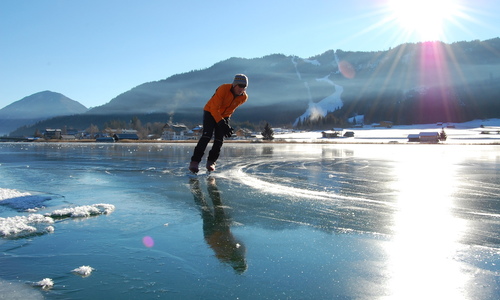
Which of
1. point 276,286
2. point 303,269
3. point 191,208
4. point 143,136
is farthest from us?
point 143,136

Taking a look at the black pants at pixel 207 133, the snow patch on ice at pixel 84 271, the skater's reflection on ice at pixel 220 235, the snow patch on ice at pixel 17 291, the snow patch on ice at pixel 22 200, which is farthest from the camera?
the black pants at pixel 207 133

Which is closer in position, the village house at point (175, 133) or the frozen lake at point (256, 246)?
the frozen lake at point (256, 246)

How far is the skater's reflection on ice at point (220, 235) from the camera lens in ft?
9.17

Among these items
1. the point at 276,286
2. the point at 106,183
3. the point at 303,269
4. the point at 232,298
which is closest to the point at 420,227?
the point at 303,269

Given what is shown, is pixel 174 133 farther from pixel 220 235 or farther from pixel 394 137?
pixel 220 235

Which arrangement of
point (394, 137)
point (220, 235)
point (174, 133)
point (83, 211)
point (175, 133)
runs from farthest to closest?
point (175, 133), point (174, 133), point (394, 137), point (83, 211), point (220, 235)

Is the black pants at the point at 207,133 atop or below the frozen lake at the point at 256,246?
atop

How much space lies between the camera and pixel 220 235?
3422mm

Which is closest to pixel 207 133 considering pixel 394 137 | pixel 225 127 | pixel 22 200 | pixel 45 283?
pixel 225 127

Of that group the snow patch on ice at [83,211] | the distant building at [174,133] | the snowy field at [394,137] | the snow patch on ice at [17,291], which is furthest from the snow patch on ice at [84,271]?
the distant building at [174,133]

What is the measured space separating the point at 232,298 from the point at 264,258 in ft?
2.22

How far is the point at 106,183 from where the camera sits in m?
6.94

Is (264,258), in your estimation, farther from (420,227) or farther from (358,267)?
(420,227)

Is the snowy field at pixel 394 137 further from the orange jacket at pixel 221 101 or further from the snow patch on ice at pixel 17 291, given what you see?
the snow patch on ice at pixel 17 291
